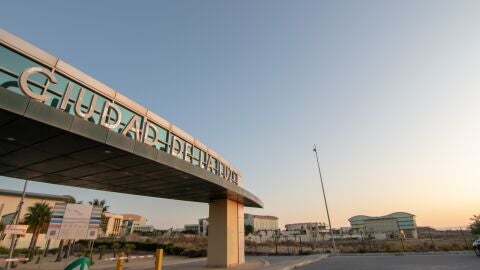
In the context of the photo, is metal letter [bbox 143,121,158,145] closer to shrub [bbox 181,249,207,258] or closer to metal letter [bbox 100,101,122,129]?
metal letter [bbox 100,101,122,129]

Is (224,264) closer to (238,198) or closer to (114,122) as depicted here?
(238,198)

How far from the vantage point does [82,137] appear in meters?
8.19

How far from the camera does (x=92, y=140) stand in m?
8.40

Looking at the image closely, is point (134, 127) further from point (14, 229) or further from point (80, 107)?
point (14, 229)

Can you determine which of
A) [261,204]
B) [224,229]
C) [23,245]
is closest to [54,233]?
[224,229]

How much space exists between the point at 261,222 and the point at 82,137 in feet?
502

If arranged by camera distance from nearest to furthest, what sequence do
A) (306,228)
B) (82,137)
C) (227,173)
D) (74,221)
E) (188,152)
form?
(82,137)
(74,221)
(188,152)
(227,173)
(306,228)

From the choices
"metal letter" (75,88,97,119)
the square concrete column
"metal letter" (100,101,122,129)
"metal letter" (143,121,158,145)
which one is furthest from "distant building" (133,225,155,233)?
"metal letter" (75,88,97,119)

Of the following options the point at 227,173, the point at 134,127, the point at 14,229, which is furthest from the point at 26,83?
the point at 227,173

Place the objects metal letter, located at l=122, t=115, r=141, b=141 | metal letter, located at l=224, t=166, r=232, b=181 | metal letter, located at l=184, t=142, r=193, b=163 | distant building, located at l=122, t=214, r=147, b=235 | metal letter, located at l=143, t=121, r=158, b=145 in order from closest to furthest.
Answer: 1. metal letter, located at l=122, t=115, r=141, b=141
2. metal letter, located at l=143, t=121, r=158, b=145
3. metal letter, located at l=184, t=142, r=193, b=163
4. metal letter, located at l=224, t=166, r=232, b=181
5. distant building, located at l=122, t=214, r=147, b=235

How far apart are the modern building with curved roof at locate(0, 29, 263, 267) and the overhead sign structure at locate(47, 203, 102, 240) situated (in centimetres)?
139

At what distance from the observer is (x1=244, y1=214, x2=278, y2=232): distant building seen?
13950cm

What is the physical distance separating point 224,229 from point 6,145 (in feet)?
46.0

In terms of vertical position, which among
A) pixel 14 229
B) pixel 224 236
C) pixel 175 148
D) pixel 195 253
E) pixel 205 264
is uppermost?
pixel 175 148
